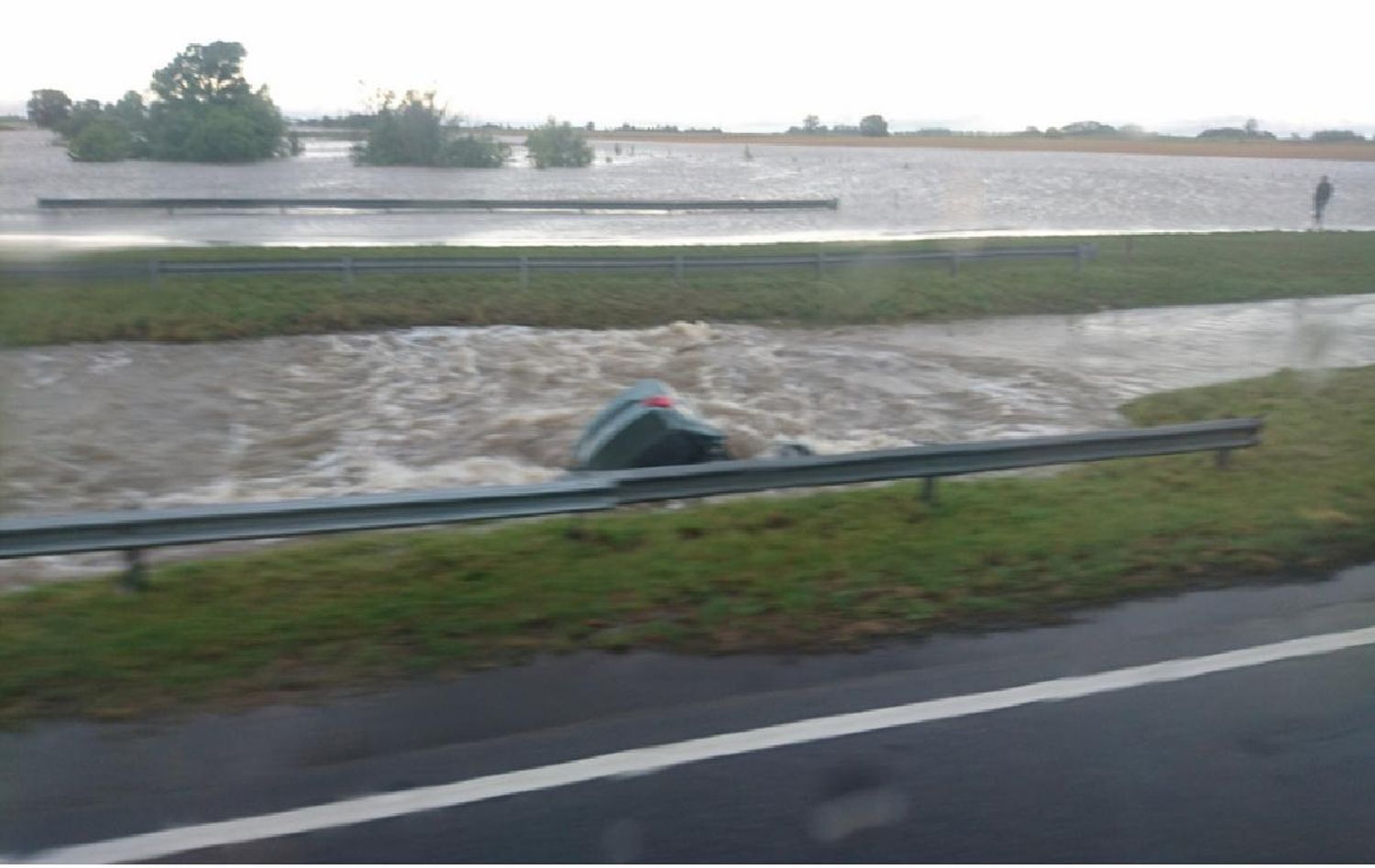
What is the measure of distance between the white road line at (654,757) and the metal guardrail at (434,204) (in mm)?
30358

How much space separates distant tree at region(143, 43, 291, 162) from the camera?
26406 mm

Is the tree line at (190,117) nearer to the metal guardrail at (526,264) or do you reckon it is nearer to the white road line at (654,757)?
the metal guardrail at (526,264)

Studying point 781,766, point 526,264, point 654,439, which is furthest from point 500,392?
point 781,766

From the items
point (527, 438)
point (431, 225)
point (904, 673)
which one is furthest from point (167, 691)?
point (431, 225)

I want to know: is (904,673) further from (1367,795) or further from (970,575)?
(1367,795)

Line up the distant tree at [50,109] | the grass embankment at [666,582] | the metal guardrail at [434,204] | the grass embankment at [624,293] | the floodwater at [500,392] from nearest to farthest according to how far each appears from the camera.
Answer: 1. the grass embankment at [666,582]
2. the floodwater at [500,392]
3. the grass embankment at [624,293]
4. the distant tree at [50,109]
5. the metal guardrail at [434,204]

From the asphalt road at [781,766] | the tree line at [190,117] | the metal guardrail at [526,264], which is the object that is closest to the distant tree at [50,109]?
the tree line at [190,117]

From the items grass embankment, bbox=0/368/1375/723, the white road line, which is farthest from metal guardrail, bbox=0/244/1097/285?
the white road line

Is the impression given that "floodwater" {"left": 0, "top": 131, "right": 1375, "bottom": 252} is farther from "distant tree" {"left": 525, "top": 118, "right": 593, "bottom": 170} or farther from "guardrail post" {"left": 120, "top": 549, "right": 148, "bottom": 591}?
"guardrail post" {"left": 120, "top": 549, "right": 148, "bottom": 591}

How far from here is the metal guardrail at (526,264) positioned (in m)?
20.1

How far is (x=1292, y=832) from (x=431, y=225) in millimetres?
31127

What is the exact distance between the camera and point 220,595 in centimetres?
672

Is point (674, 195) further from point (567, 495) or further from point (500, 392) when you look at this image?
point (567, 495)

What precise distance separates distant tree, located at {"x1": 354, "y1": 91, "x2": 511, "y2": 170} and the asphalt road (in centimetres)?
4007
